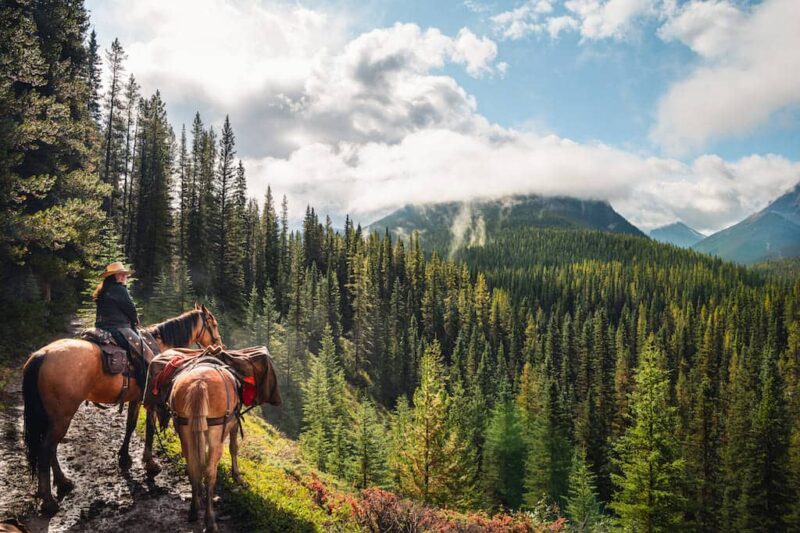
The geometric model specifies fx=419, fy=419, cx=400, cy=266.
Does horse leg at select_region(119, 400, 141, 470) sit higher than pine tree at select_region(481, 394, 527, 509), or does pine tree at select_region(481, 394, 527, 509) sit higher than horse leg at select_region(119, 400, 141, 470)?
horse leg at select_region(119, 400, 141, 470)

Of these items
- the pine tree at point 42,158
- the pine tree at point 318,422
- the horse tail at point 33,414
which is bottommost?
the pine tree at point 318,422

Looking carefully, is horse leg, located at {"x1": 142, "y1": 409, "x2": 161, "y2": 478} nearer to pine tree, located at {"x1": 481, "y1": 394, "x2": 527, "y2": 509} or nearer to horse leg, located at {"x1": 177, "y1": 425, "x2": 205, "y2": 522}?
horse leg, located at {"x1": 177, "y1": 425, "x2": 205, "y2": 522}

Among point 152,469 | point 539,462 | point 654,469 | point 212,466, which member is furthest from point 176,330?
point 539,462

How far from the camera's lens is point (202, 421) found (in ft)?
23.4

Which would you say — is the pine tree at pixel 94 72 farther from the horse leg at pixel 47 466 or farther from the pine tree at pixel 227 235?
the horse leg at pixel 47 466

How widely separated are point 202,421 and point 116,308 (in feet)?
14.4

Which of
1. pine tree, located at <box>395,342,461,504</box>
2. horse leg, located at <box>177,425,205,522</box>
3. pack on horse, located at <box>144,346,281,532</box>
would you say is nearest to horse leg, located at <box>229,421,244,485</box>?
pack on horse, located at <box>144,346,281,532</box>

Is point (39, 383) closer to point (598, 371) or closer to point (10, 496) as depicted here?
point (10, 496)

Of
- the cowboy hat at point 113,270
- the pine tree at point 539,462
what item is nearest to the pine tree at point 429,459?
the pine tree at point 539,462

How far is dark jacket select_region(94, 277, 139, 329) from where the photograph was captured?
9.52m

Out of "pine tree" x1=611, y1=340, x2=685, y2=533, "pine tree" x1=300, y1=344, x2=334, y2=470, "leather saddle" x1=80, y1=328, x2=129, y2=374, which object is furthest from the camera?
"pine tree" x1=300, y1=344, x2=334, y2=470

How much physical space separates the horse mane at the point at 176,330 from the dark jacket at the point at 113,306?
4.15 ft

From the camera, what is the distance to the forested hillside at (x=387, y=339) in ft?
67.1

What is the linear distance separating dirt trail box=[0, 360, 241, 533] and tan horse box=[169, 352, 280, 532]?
937 mm
